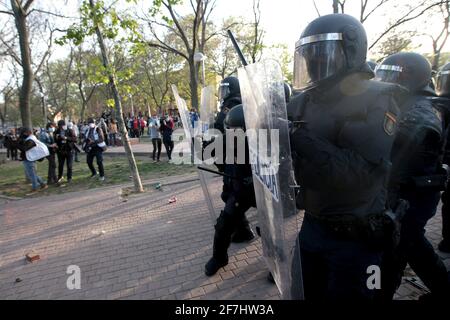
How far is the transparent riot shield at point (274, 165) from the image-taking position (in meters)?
1.42

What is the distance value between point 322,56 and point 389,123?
51 centimetres

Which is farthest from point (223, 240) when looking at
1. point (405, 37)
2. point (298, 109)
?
point (405, 37)

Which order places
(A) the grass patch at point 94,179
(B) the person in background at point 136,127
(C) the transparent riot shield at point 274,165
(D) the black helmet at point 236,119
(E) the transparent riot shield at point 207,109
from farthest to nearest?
(B) the person in background at point 136,127
(A) the grass patch at point 94,179
(E) the transparent riot shield at point 207,109
(D) the black helmet at point 236,119
(C) the transparent riot shield at point 274,165

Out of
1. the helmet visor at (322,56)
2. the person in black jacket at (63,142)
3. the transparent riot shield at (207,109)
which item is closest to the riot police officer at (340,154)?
the helmet visor at (322,56)

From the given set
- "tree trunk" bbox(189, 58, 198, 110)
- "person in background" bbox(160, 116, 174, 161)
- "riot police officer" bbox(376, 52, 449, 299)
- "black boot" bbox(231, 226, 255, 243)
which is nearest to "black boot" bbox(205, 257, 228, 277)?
"black boot" bbox(231, 226, 255, 243)

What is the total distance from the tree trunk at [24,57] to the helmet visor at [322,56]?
10138mm

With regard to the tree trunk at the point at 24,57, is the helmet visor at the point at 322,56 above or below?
below

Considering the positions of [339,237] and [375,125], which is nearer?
[375,125]

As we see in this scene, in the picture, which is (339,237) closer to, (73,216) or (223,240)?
(223,240)

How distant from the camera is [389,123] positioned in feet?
5.10

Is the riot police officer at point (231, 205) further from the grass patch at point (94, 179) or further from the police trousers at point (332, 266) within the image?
the grass patch at point (94, 179)

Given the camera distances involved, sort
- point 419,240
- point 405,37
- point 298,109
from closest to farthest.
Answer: point 298,109 < point 419,240 < point 405,37

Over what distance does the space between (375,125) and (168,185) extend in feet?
22.3

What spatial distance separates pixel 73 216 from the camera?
596 cm
